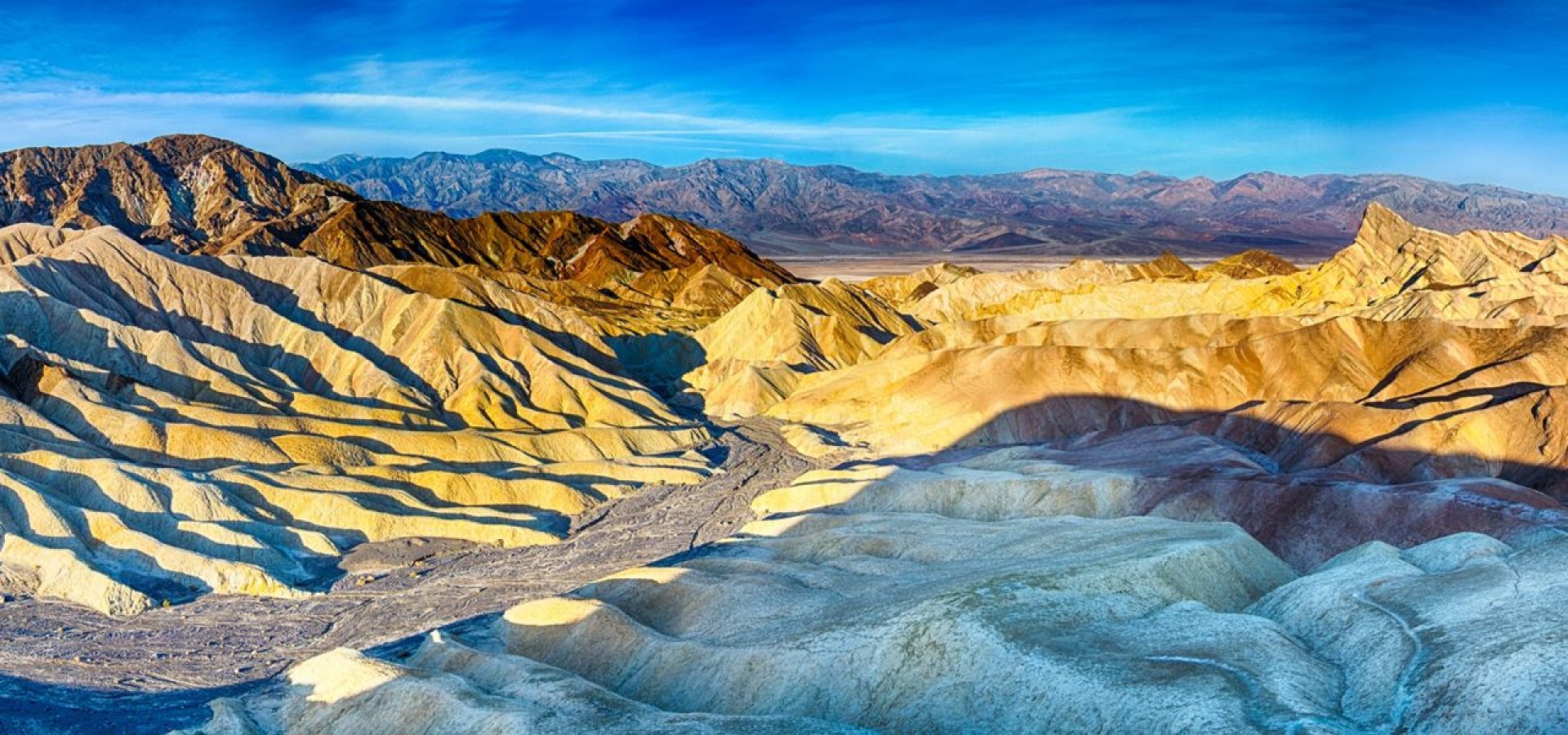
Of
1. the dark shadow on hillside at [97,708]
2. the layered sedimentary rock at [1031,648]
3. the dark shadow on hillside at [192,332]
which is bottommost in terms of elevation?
the dark shadow on hillside at [97,708]

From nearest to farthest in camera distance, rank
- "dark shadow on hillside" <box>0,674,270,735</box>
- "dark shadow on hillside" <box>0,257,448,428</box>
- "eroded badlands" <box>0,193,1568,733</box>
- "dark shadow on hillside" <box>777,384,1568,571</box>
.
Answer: "eroded badlands" <box>0,193,1568,733</box>
"dark shadow on hillside" <box>0,674,270,735</box>
"dark shadow on hillside" <box>777,384,1568,571</box>
"dark shadow on hillside" <box>0,257,448,428</box>

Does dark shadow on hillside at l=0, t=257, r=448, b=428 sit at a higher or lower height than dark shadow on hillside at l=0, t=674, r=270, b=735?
higher

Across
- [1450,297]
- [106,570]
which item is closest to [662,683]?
[106,570]

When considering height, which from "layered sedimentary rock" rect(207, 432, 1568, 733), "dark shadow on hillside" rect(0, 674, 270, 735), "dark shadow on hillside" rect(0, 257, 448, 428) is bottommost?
"dark shadow on hillside" rect(0, 674, 270, 735)

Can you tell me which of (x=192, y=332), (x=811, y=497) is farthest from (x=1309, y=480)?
(x=192, y=332)

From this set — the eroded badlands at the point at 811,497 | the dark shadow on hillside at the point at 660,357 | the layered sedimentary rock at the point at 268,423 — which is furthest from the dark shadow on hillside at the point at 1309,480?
the dark shadow on hillside at the point at 660,357

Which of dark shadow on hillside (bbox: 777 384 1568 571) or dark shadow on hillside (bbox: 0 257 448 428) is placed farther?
dark shadow on hillside (bbox: 0 257 448 428)

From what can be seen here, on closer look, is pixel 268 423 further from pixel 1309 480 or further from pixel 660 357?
pixel 1309 480

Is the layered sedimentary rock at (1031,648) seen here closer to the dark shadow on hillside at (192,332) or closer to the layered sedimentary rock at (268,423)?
the layered sedimentary rock at (268,423)

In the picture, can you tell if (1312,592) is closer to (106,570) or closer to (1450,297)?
(106,570)

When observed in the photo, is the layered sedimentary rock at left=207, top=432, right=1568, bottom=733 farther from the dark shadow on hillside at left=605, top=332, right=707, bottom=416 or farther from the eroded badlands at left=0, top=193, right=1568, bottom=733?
the dark shadow on hillside at left=605, top=332, right=707, bottom=416

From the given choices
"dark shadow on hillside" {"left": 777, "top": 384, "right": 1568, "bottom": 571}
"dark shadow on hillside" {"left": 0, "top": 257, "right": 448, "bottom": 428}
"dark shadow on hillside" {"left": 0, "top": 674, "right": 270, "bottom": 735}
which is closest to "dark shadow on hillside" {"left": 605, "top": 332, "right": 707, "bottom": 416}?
"dark shadow on hillside" {"left": 0, "top": 257, "right": 448, "bottom": 428}
